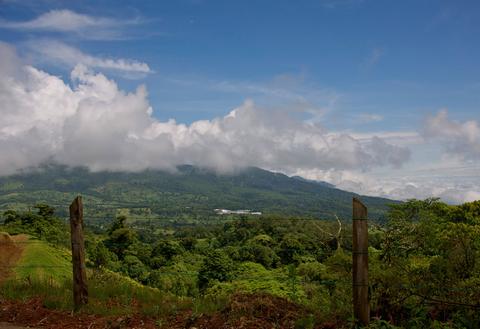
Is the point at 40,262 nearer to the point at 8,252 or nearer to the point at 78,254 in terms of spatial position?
the point at 8,252

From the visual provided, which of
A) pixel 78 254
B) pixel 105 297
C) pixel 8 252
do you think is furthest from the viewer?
pixel 8 252

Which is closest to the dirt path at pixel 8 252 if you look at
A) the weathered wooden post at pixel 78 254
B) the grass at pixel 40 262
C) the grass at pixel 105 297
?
the grass at pixel 40 262

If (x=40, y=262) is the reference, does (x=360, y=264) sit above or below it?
above

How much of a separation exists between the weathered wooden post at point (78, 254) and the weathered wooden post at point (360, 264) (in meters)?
5.00

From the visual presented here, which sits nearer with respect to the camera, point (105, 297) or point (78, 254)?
point (78, 254)

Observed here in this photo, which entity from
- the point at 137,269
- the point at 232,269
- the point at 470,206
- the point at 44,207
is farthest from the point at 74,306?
the point at 44,207

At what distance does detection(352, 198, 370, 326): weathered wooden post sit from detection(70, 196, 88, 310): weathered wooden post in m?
5.00

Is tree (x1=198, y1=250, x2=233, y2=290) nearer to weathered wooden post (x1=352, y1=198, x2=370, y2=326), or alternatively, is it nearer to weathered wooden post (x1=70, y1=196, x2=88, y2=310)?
weathered wooden post (x1=70, y1=196, x2=88, y2=310)

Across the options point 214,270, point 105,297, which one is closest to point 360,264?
point 105,297

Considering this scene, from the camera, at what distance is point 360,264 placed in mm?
5895

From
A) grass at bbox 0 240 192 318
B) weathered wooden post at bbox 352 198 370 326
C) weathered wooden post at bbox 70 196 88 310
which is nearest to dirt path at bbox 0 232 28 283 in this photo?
grass at bbox 0 240 192 318

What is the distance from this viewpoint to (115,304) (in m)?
8.18

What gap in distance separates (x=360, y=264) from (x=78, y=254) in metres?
5.15

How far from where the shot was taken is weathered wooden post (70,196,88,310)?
7.67m
